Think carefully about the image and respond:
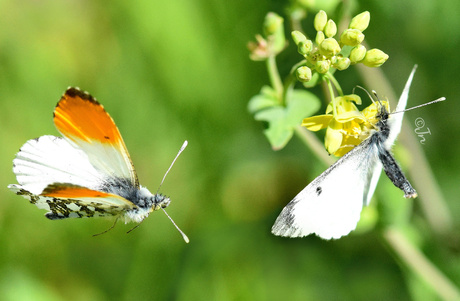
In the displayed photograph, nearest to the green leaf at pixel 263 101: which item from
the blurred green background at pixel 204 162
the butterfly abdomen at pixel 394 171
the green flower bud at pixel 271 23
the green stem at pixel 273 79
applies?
the green stem at pixel 273 79

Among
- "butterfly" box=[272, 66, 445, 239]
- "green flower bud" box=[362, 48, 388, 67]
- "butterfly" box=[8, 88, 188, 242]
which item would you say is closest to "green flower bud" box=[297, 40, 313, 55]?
"green flower bud" box=[362, 48, 388, 67]

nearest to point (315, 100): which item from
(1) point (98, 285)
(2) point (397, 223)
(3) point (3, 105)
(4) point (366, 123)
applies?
(4) point (366, 123)

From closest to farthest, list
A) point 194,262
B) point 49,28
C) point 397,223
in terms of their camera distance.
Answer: point 397,223
point 194,262
point 49,28

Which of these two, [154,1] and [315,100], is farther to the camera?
[154,1]

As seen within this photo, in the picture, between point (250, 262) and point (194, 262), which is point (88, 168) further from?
point (250, 262)

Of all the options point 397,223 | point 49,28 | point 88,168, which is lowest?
point 397,223

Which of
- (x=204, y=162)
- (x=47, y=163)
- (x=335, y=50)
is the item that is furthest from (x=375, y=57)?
(x=204, y=162)

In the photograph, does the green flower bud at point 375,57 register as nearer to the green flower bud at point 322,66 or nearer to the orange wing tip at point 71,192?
the green flower bud at point 322,66

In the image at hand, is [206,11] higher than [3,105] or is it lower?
lower
